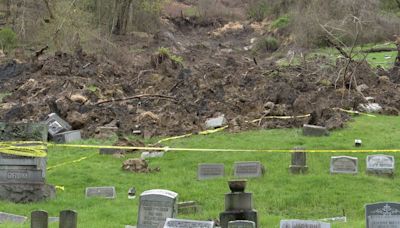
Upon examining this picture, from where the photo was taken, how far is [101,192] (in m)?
16.2

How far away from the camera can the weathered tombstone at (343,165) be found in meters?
17.1

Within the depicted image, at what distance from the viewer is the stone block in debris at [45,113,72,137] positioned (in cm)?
2319

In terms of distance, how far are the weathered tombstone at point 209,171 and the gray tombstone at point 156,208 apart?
17.4 feet

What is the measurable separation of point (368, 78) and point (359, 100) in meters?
4.45

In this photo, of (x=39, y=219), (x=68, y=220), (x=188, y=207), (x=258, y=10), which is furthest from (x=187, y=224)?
(x=258, y=10)

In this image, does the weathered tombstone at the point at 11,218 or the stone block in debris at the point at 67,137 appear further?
the stone block in debris at the point at 67,137

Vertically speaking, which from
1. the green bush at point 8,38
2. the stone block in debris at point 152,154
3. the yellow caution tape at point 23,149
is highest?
the green bush at point 8,38

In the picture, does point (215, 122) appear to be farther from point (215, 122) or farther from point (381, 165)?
point (381, 165)

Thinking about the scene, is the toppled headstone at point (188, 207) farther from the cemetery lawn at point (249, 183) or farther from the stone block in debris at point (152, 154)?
the stone block in debris at point (152, 154)

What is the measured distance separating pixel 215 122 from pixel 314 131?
380cm

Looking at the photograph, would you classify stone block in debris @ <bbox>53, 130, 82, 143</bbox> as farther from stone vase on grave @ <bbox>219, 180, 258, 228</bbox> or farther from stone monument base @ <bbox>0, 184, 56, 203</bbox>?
stone vase on grave @ <bbox>219, 180, 258, 228</bbox>

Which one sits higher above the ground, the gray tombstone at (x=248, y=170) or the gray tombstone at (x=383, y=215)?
the gray tombstone at (x=248, y=170)

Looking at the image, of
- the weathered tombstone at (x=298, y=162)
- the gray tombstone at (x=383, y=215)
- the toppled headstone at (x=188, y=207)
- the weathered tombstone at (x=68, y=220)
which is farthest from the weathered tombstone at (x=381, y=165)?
the weathered tombstone at (x=68, y=220)

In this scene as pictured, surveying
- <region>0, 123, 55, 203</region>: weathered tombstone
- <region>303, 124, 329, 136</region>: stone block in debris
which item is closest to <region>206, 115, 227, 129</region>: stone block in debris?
<region>303, 124, 329, 136</region>: stone block in debris
